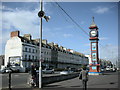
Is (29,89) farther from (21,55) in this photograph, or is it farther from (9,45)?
(9,45)

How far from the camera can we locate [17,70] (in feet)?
168

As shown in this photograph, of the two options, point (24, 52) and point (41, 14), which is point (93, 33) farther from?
point (24, 52)

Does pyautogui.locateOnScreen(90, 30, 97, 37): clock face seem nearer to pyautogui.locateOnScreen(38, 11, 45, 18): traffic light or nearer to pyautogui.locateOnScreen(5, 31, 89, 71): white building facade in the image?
pyautogui.locateOnScreen(5, 31, 89, 71): white building facade

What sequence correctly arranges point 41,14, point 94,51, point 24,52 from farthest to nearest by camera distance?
point 24,52 → point 94,51 → point 41,14

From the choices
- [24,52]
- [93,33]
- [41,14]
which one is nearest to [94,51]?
[93,33]

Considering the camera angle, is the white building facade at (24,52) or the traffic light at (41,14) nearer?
the traffic light at (41,14)

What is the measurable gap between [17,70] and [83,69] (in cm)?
4379

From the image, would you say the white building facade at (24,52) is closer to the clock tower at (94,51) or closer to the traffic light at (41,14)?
the clock tower at (94,51)

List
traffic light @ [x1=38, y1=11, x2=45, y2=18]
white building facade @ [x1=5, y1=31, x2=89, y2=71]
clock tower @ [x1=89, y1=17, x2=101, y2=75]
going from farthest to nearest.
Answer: white building facade @ [x1=5, y1=31, x2=89, y2=71] < clock tower @ [x1=89, y1=17, x2=101, y2=75] < traffic light @ [x1=38, y1=11, x2=45, y2=18]

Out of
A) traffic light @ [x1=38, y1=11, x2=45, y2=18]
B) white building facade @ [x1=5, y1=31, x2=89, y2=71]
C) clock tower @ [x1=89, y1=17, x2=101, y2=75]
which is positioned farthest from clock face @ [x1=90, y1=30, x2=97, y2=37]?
traffic light @ [x1=38, y1=11, x2=45, y2=18]

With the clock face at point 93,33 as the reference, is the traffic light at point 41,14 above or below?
below

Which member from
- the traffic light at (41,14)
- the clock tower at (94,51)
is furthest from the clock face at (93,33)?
the traffic light at (41,14)

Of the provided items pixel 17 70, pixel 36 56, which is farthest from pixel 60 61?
pixel 17 70

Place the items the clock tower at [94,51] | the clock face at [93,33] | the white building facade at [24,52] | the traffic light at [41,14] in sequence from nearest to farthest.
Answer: the traffic light at [41,14] → the clock tower at [94,51] → the clock face at [93,33] → the white building facade at [24,52]
